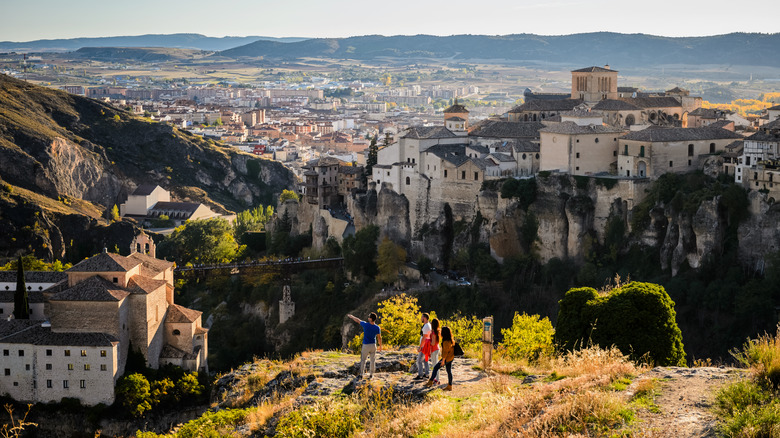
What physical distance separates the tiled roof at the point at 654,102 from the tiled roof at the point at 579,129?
7920 millimetres

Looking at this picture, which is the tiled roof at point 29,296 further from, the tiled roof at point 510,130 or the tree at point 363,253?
the tiled roof at point 510,130

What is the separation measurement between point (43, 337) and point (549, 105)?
31452 millimetres

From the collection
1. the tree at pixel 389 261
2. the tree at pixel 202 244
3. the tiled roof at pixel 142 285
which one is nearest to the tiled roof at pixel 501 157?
the tree at pixel 389 261

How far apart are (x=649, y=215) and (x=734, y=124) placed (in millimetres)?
13138

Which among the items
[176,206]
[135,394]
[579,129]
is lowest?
[176,206]

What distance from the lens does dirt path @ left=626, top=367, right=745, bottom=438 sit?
12.7 metres

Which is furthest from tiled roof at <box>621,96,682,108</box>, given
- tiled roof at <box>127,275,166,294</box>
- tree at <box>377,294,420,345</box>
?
tiled roof at <box>127,275,166,294</box>

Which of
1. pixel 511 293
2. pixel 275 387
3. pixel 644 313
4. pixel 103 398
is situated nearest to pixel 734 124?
pixel 511 293

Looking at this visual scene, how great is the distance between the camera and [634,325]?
2611 cm

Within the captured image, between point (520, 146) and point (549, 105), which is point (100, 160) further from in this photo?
point (520, 146)

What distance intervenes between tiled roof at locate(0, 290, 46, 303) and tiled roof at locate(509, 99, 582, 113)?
28.2 metres

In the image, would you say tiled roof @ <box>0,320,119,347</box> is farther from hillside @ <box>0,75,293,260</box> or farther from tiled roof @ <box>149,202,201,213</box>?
tiled roof @ <box>149,202,201,213</box>

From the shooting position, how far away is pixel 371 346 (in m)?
18.3

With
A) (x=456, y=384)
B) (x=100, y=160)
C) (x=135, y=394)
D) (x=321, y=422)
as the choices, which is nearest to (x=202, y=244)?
(x=135, y=394)
